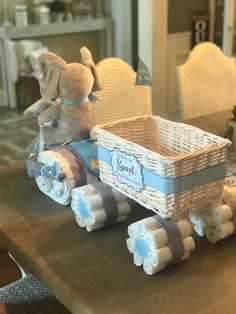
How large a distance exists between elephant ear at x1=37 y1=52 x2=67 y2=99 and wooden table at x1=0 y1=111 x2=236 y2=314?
347 mm

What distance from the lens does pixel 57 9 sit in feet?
17.0

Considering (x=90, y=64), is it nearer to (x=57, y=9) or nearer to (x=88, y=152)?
(x=88, y=152)

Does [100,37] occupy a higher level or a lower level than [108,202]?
lower

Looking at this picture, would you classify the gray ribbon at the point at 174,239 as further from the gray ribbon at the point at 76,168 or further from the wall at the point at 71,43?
the wall at the point at 71,43

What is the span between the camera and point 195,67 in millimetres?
2504

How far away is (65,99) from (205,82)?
4.26 ft

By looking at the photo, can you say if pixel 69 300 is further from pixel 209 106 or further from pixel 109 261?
pixel 209 106

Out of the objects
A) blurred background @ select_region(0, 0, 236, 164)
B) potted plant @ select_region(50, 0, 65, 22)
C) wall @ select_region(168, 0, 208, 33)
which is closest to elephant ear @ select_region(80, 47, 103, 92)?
blurred background @ select_region(0, 0, 236, 164)

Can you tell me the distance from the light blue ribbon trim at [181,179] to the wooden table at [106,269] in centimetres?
19

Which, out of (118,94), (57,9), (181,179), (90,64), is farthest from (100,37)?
(181,179)

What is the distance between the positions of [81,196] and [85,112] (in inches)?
11.9

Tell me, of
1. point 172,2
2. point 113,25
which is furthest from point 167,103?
point 113,25

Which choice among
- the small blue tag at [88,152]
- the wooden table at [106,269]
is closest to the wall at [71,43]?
the small blue tag at [88,152]

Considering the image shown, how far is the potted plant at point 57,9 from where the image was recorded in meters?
5.18
